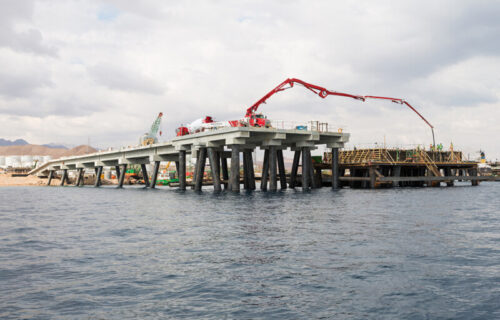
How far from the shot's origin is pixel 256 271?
1346cm

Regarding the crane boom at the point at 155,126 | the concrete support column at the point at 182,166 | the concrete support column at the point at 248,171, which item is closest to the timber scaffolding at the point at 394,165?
the concrete support column at the point at 248,171

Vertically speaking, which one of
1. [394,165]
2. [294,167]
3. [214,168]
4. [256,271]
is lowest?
[256,271]

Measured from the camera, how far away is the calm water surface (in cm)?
1000

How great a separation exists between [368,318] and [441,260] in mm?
6970

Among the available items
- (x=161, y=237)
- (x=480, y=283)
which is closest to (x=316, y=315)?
(x=480, y=283)

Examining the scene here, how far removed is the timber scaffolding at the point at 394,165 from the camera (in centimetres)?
6606

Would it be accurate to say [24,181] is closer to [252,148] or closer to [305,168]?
[252,148]

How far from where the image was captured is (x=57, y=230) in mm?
23750

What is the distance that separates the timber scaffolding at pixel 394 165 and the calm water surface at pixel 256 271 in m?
42.2

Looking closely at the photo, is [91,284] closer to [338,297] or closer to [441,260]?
[338,297]

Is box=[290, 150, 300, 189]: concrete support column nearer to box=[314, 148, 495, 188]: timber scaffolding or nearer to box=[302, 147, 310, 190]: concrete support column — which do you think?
box=[314, 148, 495, 188]: timber scaffolding

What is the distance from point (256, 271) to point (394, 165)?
5902cm

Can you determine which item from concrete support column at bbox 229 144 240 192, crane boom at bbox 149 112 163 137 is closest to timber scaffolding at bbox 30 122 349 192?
concrete support column at bbox 229 144 240 192

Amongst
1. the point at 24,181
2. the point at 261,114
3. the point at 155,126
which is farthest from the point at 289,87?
the point at 24,181
